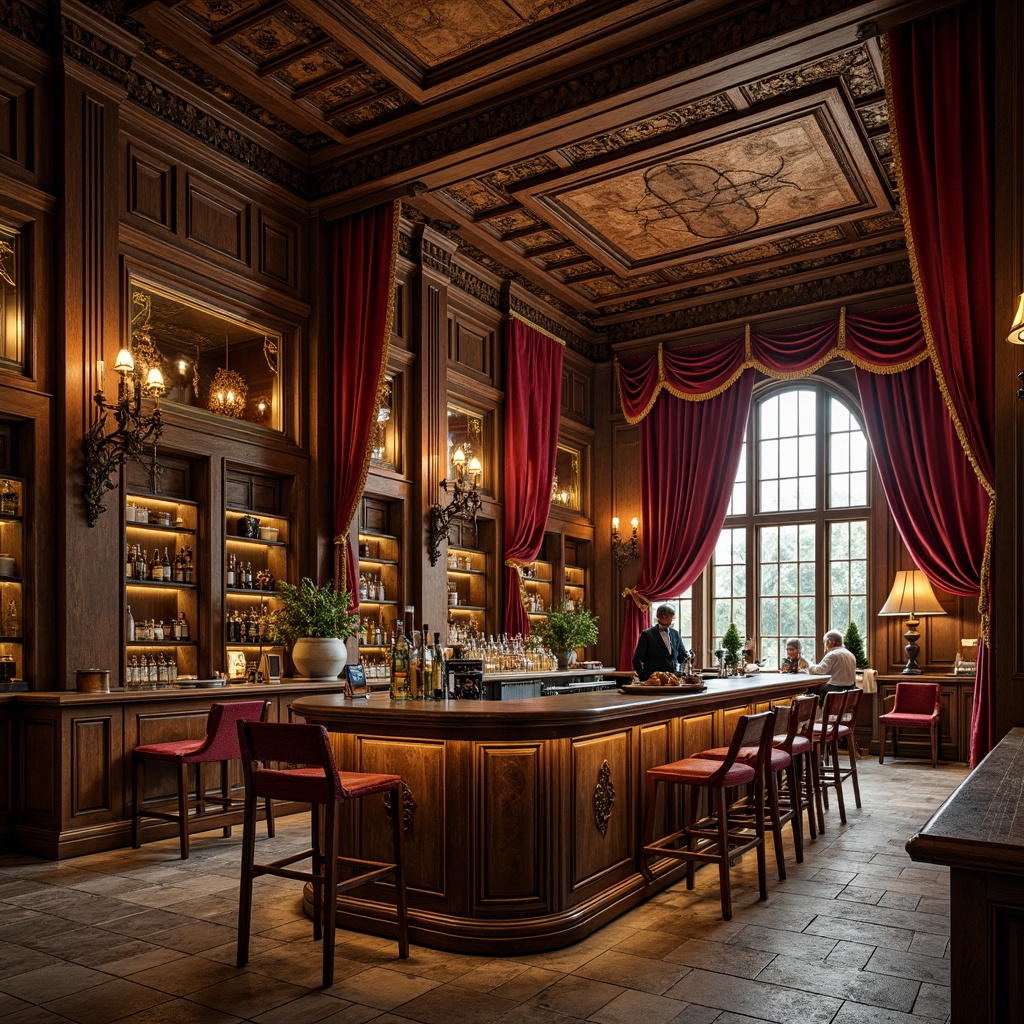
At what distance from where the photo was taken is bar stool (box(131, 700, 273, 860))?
5723 millimetres

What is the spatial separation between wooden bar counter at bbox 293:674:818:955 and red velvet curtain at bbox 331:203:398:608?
13.0 feet

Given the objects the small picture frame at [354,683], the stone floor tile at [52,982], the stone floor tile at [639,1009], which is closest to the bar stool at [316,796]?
the stone floor tile at [52,982]

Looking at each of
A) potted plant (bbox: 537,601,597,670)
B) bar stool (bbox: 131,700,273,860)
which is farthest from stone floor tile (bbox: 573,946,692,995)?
potted plant (bbox: 537,601,597,670)

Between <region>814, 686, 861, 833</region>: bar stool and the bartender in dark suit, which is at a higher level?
the bartender in dark suit

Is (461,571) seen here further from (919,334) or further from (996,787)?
(996,787)

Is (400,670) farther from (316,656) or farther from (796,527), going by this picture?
(796,527)

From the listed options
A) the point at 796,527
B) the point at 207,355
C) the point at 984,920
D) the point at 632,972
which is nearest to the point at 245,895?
the point at 632,972

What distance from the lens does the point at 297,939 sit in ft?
13.7

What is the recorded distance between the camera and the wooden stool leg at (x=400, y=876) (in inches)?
154

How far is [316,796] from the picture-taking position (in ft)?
12.2

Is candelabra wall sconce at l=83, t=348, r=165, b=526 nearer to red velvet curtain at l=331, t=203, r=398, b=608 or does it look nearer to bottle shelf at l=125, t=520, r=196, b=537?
bottle shelf at l=125, t=520, r=196, b=537

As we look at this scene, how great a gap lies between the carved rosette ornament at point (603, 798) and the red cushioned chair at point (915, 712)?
6263mm

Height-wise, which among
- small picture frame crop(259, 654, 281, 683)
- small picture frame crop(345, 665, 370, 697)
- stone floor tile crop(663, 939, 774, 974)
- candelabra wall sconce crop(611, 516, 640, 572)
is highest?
candelabra wall sconce crop(611, 516, 640, 572)

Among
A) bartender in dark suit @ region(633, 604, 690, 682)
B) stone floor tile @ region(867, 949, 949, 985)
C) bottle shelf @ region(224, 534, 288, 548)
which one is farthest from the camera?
bartender in dark suit @ region(633, 604, 690, 682)
